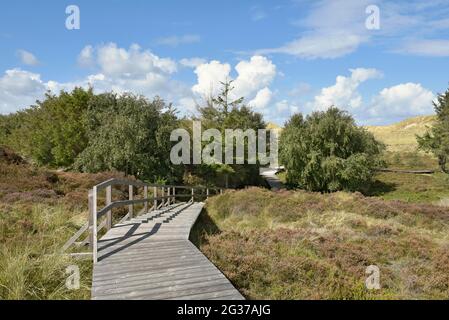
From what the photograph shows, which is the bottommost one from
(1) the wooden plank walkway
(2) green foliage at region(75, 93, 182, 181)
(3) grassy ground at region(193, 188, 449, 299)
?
(3) grassy ground at region(193, 188, 449, 299)

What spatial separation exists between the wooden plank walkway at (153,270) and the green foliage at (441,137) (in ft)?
106

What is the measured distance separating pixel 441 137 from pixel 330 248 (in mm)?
32425

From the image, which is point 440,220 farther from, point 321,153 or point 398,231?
point 321,153

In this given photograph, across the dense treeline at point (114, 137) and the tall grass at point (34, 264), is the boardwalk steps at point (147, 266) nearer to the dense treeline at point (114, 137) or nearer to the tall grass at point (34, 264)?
the tall grass at point (34, 264)

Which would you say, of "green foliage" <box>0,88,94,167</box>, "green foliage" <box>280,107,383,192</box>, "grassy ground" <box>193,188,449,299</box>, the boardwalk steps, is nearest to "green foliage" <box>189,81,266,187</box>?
"green foliage" <box>280,107,383,192</box>

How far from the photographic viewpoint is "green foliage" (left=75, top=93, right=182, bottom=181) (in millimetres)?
27016

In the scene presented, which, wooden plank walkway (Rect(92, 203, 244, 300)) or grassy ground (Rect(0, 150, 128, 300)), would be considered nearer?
wooden plank walkway (Rect(92, 203, 244, 300))

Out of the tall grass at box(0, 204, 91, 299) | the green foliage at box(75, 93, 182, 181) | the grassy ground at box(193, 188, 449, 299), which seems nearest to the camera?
the tall grass at box(0, 204, 91, 299)

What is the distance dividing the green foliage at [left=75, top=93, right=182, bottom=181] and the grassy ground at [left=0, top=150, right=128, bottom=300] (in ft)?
31.3

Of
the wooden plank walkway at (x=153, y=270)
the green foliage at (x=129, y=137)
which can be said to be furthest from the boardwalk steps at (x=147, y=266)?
the green foliage at (x=129, y=137)

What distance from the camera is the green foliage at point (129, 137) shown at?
1064 inches

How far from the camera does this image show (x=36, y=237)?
7.85 meters

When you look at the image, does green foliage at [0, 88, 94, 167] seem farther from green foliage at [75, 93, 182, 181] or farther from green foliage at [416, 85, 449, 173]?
green foliage at [416, 85, 449, 173]

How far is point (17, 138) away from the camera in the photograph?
38.2m
